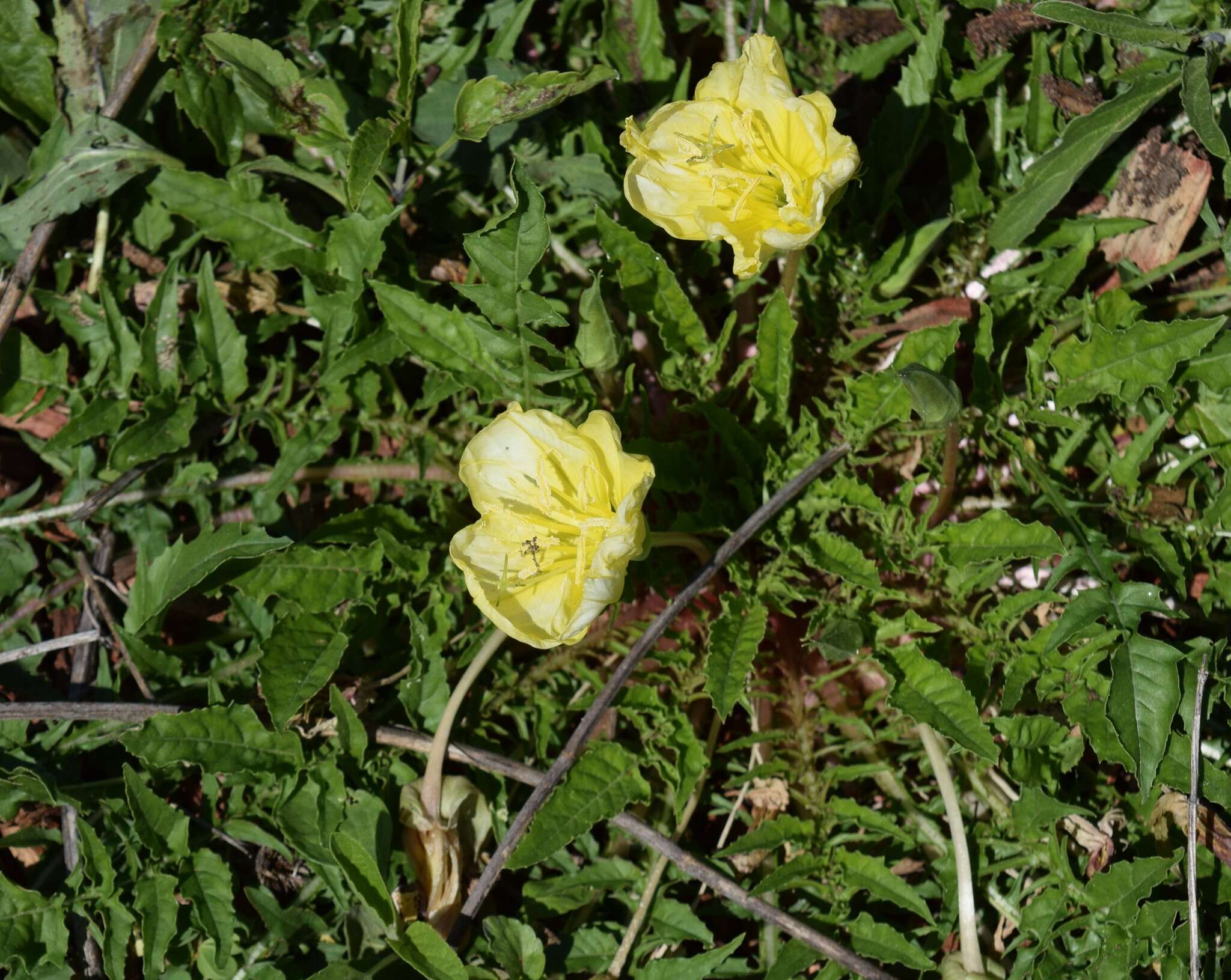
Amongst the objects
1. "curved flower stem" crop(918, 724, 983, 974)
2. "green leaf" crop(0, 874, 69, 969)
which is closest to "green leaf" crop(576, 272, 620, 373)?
"curved flower stem" crop(918, 724, 983, 974)

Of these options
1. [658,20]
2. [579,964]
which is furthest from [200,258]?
[579,964]

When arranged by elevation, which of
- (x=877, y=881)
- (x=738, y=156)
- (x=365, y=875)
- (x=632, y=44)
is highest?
(x=632, y=44)

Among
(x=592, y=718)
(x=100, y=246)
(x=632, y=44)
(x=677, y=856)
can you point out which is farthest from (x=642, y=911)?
(x=100, y=246)

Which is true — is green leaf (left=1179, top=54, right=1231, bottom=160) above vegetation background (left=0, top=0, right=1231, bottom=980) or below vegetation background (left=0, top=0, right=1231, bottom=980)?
above

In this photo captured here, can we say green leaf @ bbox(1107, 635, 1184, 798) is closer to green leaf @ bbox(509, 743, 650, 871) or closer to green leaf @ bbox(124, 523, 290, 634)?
green leaf @ bbox(509, 743, 650, 871)

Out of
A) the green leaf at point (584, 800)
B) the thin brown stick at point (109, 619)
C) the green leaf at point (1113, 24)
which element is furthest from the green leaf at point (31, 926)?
the green leaf at point (1113, 24)

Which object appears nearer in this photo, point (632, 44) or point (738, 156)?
point (738, 156)

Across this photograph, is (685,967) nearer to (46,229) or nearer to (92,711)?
(92,711)
